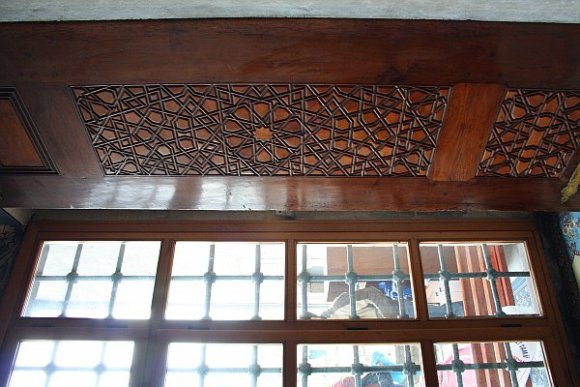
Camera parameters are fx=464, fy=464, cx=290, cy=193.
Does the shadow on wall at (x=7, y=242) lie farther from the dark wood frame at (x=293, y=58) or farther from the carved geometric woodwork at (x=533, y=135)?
the carved geometric woodwork at (x=533, y=135)

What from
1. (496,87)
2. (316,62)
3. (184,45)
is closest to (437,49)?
(496,87)

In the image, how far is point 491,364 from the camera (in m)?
2.25

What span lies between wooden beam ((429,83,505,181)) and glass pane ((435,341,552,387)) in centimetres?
93

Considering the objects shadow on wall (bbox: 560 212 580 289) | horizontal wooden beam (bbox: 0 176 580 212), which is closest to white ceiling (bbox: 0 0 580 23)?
horizontal wooden beam (bbox: 0 176 580 212)

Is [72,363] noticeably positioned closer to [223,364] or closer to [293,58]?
[223,364]

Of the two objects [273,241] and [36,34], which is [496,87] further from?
[36,34]

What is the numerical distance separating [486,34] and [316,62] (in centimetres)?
54

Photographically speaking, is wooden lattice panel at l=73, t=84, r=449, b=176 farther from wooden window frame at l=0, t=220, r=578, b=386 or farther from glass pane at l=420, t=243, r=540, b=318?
glass pane at l=420, t=243, r=540, b=318

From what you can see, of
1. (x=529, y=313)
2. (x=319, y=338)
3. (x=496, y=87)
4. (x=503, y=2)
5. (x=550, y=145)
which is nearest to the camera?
(x=503, y=2)

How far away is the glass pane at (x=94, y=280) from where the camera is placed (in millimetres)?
2338

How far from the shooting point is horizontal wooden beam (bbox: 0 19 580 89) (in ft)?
4.78

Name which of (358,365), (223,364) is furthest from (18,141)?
(358,365)

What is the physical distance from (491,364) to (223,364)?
1.30 meters

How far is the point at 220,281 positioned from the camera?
241cm
